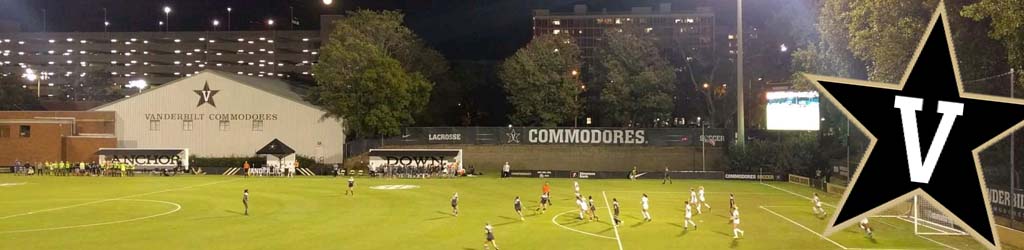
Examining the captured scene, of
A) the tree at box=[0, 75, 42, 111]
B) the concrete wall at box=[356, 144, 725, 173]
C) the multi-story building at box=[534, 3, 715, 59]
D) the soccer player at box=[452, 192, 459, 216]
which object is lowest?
the soccer player at box=[452, 192, 459, 216]

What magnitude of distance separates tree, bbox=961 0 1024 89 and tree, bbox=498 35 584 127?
200ft

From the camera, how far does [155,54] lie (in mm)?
170125

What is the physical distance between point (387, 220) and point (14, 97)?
100440 millimetres

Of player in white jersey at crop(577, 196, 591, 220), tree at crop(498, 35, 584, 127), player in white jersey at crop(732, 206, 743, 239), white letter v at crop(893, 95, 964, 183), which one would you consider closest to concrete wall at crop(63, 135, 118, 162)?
tree at crop(498, 35, 584, 127)

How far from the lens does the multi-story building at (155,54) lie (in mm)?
168000

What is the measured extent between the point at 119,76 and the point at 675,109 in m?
136

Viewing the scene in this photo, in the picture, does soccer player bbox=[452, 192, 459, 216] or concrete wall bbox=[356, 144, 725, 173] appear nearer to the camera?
soccer player bbox=[452, 192, 459, 216]

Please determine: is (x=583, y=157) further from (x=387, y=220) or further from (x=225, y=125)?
(x=387, y=220)

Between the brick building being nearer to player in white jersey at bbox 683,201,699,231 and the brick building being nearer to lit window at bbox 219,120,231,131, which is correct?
lit window at bbox 219,120,231,131

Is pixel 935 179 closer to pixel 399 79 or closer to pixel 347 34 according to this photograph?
pixel 399 79

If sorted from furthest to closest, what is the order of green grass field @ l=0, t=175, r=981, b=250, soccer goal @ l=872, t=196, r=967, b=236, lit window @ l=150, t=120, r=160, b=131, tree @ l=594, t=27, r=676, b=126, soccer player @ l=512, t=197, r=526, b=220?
tree @ l=594, t=27, r=676, b=126, lit window @ l=150, t=120, r=160, b=131, soccer player @ l=512, t=197, r=526, b=220, soccer goal @ l=872, t=196, r=967, b=236, green grass field @ l=0, t=175, r=981, b=250

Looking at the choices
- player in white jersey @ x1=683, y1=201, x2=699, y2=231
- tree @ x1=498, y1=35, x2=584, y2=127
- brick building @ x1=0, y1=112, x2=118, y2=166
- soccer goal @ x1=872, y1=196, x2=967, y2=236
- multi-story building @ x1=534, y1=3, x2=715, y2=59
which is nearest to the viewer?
soccer goal @ x1=872, y1=196, x2=967, y2=236

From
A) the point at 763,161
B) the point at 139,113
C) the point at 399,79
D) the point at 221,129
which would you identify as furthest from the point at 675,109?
the point at 139,113

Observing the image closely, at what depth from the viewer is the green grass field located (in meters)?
29.0
